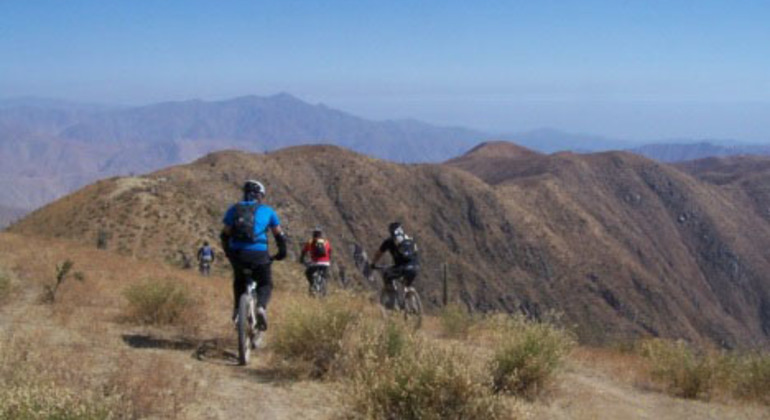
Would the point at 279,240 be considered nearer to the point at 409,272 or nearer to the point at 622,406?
the point at 409,272

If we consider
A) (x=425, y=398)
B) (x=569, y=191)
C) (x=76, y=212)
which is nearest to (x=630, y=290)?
(x=569, y=191)

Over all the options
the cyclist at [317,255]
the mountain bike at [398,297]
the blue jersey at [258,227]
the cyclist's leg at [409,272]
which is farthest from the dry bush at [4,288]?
the cyclist's leg at [409,272]

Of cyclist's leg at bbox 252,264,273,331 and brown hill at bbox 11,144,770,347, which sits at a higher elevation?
cyclist's leg at bbox 252,264,273,331

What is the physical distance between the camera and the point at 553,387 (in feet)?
25.7

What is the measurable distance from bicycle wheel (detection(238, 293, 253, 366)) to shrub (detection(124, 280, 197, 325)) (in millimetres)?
2573

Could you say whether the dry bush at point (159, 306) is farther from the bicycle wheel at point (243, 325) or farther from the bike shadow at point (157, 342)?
the bicycle wheel at point (243, 325)

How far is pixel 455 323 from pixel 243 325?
450cm

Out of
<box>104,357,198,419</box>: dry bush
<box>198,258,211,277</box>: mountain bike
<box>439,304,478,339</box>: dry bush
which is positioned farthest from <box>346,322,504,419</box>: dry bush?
<box>198,258,211,277</box>: mountain bike

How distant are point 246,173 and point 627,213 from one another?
7036 cm

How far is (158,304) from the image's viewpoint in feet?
32.9

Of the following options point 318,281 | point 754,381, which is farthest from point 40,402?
point 318,281

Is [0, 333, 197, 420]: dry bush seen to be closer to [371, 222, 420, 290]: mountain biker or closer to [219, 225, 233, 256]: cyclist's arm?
[219, 225, 233, 256]: cyclist's arm

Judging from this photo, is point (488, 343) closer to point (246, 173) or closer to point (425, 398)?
point (425, 398)

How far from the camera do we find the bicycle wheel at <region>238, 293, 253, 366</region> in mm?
7637
